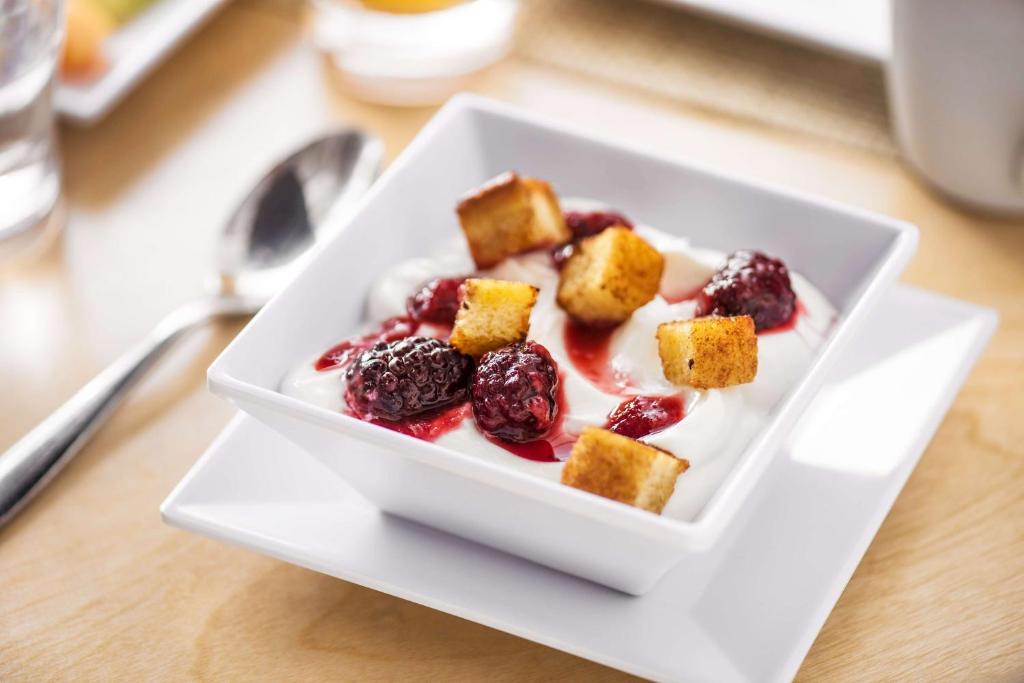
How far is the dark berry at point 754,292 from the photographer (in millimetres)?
1607

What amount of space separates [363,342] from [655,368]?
0.38 metres

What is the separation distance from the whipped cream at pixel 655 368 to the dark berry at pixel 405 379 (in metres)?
0.04

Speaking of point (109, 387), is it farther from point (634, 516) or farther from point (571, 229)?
point (634, 516)

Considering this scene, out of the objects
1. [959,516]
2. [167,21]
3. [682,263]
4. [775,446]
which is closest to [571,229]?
[682,263]

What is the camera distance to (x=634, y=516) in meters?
1.28

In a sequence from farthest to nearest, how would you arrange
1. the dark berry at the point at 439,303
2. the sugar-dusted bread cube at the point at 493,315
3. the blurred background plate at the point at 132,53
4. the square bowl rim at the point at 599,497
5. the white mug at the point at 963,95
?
the blurred background plate at the point at 132,53
the white mug at the point at 963,95
the dark berry at the point at 439,303
the sugar-dusted bread cube at the point at 493,315
the square bowl rim at the point at 599,497

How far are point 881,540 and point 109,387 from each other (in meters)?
1.09

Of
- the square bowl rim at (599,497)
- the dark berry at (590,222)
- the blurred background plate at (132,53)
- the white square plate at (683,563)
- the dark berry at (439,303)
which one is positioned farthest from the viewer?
the blurred background plate at (132,53)

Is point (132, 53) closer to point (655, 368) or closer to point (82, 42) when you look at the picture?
point (82, 42)

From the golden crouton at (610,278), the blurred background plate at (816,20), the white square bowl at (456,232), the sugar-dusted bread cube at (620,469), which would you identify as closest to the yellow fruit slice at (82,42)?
the white square bowl at (456,232)

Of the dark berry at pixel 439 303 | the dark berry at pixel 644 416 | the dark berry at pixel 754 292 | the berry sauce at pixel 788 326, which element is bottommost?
the berry sauce at pixel 788 326

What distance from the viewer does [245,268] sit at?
2.07 metres

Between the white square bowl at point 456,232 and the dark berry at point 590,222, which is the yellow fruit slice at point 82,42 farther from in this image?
the dark berry at point 590,222

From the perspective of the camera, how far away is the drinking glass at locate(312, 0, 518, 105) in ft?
8.16
